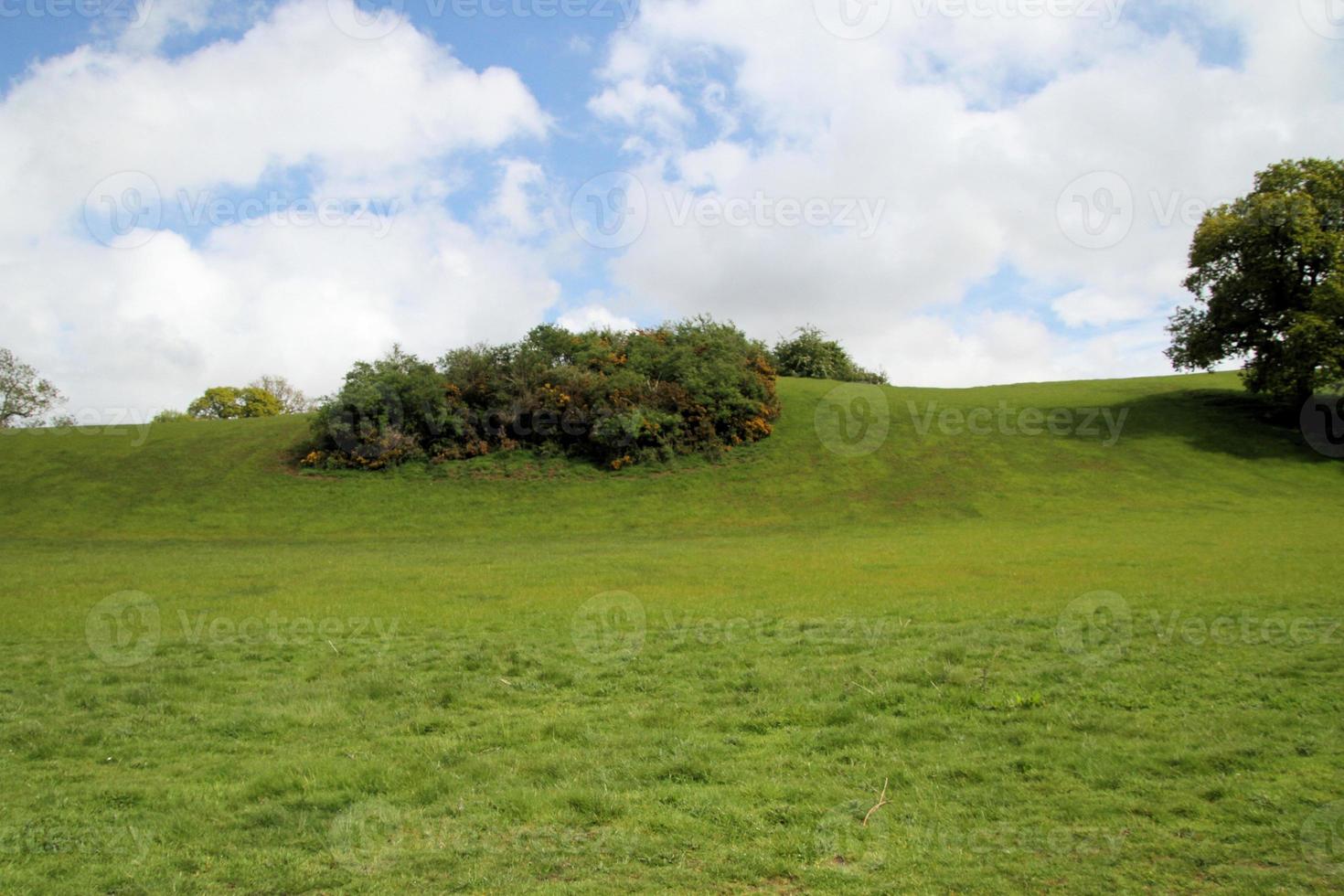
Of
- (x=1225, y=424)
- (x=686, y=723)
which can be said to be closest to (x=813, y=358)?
(x=1225, y=424)

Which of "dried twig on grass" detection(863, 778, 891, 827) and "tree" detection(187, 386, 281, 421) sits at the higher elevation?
"tree" detection(187, 386, 281, 421)

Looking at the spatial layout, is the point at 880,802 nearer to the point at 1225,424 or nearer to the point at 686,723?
the point at 686,723

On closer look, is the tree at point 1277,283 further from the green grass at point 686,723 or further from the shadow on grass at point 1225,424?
the green grass at point 686,723

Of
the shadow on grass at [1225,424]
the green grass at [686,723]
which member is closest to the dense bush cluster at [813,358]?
the shadow on grass at [1225,424]

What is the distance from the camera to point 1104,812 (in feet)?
20.8

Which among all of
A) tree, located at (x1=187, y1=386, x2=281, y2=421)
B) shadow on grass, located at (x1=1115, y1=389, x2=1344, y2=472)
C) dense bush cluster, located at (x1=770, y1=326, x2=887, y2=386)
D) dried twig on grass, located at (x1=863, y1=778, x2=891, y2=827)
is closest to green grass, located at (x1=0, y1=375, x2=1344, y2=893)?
dried twig on grass, located at (x1=863, y1=778, x2=891, y2=827)

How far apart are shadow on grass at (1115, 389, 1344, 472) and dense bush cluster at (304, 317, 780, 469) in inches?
1007

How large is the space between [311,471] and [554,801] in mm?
45987

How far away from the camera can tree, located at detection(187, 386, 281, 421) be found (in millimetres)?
112375

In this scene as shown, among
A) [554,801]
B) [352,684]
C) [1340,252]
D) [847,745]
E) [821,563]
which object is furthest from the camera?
[1340,252]

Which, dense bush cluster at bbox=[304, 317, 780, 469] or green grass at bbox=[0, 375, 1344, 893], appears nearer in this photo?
green grass at bbox=[0, 375, 1344, 893]

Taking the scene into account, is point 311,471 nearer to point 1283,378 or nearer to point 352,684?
point 352,684

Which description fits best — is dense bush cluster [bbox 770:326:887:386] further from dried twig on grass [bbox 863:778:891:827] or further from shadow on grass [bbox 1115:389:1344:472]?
dried twig on grass [bbox 863:778:891:827]

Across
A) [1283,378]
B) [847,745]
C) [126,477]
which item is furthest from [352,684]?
[1283,378]
